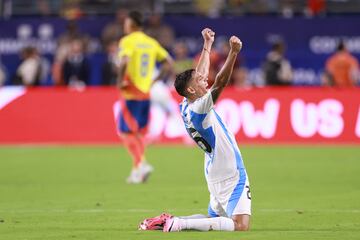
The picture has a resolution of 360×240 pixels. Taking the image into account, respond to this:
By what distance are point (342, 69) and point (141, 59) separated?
1096 cm

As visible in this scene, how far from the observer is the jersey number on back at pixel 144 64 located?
57.6ft

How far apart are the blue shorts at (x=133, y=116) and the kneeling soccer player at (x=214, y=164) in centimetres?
636

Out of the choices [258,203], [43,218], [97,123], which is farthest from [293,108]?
[43,218]

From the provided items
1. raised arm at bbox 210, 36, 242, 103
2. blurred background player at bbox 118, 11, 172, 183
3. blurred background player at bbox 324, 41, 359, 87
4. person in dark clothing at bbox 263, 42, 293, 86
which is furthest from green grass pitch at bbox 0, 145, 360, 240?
blurred background player at bbox 324, 41, 359, 87

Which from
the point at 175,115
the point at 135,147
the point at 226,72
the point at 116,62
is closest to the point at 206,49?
the point at 226,72

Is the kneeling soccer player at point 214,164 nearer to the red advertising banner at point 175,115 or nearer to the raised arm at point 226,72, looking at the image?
the raised arm at point 226,72

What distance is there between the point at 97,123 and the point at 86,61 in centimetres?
425

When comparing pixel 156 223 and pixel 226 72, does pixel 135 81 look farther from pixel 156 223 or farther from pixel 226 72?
pixel 226 72

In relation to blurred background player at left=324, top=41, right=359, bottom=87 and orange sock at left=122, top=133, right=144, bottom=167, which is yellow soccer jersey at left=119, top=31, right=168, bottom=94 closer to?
orange sock at left=122, top=133, right=144, bottom=167

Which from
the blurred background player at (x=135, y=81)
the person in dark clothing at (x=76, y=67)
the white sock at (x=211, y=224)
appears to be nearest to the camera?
the white sock at (x=211, y=224)

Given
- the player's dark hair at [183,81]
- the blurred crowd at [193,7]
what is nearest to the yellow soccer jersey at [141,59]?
the player's dark hair at [183,81]

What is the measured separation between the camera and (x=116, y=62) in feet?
91.5

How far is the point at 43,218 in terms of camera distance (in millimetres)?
12297

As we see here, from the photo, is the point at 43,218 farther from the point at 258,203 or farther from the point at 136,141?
the point at 136,141
